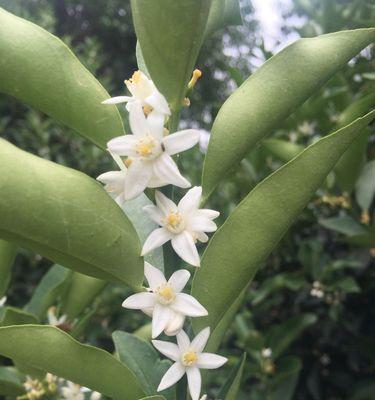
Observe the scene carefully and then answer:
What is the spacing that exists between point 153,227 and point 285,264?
3.87 ft

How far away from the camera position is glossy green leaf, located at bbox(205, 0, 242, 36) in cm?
84

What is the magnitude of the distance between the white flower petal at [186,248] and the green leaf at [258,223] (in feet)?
0.15

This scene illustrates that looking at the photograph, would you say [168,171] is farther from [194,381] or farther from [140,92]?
[194,381]

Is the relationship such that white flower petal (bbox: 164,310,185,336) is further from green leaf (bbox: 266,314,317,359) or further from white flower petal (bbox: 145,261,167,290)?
green leaf (bbox: 266,314,317,359)

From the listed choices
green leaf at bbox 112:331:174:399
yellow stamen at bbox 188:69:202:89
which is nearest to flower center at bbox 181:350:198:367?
green leaf at bbox 112:331:174:399

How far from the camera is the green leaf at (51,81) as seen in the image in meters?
0.72

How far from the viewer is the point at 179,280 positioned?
74cm

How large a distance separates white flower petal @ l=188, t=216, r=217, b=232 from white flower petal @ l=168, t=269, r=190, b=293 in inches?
2.2

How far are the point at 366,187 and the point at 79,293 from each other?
0.80 metres

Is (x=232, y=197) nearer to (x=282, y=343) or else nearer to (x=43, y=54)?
(x=282, y=343)

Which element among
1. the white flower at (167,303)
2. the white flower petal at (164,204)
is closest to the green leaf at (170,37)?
the white flower petal at (164,204)

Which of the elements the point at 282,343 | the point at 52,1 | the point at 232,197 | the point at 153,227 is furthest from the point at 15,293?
the point at 52,1

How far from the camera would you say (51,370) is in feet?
2.39

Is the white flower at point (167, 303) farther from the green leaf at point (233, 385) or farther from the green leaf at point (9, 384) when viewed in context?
the green leaf at point (9, 384)
